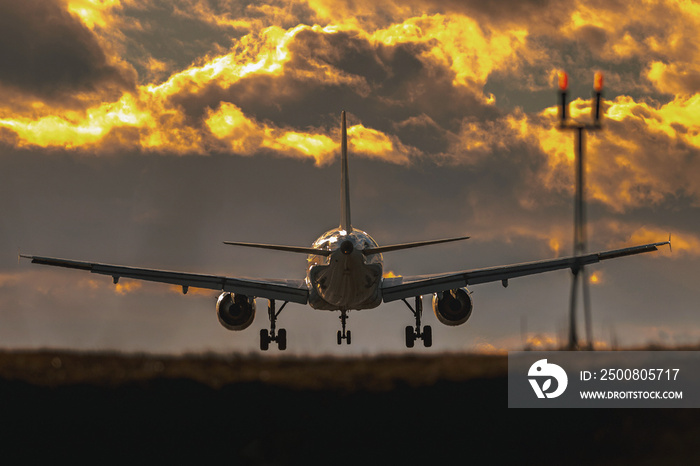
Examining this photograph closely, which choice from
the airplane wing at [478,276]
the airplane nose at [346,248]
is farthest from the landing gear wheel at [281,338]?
the airplane nose at [346,248]

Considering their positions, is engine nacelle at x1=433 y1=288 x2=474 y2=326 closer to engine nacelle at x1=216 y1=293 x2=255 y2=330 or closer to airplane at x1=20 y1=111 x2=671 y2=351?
airplane at x1=20 y1=111 x2=671 y2=351

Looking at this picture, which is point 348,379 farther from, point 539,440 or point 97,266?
point 97,266

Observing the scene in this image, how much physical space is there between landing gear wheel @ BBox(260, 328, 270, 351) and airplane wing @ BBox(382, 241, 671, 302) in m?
7.02

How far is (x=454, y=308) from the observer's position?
157ft

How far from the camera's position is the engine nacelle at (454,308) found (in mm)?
47781

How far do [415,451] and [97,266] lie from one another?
30207mm

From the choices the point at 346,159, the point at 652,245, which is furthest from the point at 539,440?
the point at 346,159

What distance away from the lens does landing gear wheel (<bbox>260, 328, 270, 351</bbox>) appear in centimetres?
4838

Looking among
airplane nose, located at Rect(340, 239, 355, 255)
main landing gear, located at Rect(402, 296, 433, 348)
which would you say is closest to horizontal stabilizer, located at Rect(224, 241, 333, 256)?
airplane nose, located at Rect(340, 239, 355, 255)

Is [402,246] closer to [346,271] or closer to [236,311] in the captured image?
[346,271]

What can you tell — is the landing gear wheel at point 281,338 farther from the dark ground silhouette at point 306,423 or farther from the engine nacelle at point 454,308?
the dark ground silhouette at point 306,423

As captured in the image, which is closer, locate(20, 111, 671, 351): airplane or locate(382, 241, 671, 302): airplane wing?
locate(20, 111, 671, 351): airplane

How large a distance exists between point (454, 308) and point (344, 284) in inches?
358

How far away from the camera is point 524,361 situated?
24.1 m
